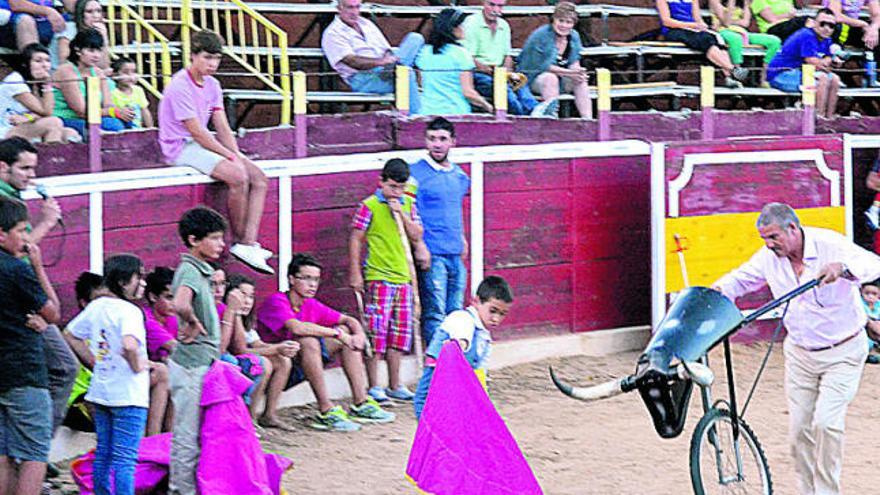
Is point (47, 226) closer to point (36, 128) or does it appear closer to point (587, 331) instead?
point (36, 128)

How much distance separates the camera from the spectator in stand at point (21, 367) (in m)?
6.55

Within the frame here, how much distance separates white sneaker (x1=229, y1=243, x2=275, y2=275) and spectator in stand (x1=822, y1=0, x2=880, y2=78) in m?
7.00

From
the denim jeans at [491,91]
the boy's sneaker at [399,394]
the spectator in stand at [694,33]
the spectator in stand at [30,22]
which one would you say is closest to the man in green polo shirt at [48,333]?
the spectator in stand at [30,22]

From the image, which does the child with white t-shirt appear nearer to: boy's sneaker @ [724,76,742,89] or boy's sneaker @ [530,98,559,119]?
boy's sneaker @ [530,98,559,119]

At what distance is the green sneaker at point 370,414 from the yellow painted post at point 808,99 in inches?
187

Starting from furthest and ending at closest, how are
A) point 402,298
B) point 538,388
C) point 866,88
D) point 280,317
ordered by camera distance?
point 866,88 → point 538,388 → point 402,298 → point 280,317

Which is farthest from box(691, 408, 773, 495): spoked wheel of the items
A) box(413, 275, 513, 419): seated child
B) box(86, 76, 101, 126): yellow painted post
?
box(86, 76, 101, 126): yellow painted post

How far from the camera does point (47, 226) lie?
759 cm

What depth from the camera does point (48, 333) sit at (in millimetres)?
7344

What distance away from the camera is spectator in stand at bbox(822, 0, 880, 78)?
14.6 m

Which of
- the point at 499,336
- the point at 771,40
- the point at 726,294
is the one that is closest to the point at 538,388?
the point at 499,336

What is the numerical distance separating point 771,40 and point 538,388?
5.15m

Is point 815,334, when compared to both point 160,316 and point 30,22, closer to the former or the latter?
point 160,316

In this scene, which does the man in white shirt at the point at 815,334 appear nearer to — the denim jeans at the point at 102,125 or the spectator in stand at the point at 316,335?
the spectator in stand at the point at 316,335
